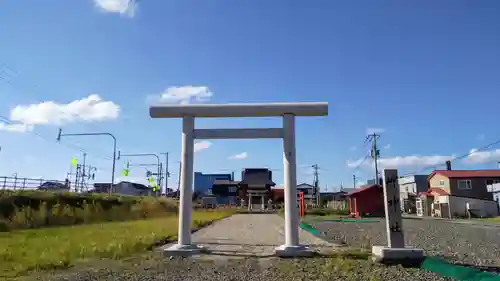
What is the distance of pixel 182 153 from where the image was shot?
7.70 m

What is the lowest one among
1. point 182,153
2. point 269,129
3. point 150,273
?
point 150,273

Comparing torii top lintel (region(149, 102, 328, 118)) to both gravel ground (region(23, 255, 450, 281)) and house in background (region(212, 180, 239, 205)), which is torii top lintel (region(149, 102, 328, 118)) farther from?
house in background (region(212, 180, 239, 205))

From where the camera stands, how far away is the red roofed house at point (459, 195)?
1061 inches

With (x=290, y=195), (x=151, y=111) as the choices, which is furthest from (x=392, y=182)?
(x=151, y=111)

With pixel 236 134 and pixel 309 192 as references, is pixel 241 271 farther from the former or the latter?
pixel 309 192

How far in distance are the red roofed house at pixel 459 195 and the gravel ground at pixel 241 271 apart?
2448 cm

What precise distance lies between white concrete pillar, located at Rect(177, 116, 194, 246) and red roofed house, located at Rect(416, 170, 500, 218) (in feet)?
80.9

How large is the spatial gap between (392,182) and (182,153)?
4.14 metres

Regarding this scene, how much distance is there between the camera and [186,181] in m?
7.60

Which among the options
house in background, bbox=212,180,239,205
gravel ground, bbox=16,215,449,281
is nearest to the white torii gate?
gravel ground, bbox=16,215,449,281

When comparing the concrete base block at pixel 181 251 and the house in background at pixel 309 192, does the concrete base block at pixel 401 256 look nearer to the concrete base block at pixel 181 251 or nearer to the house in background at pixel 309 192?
the concrete base block at pixel 181 251

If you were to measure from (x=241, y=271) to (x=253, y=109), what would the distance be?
3.34 meters

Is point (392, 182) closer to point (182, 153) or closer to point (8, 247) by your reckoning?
point (182, 153)

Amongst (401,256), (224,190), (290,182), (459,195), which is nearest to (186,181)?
(290,182)
